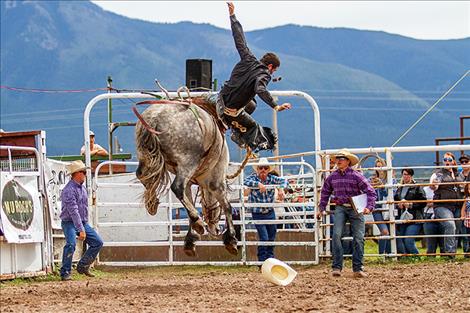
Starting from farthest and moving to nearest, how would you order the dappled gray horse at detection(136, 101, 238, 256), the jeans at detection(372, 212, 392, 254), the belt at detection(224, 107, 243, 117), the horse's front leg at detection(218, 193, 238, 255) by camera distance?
1. the jeans at detection(372, 212, 392, 254)
2. the horse's front leg at detection(218, 193, 238, 255)
3. the belt at detection(224, 107, 243, 117)
4. the dappled gray horse at detection(136, 101, 238, 256)

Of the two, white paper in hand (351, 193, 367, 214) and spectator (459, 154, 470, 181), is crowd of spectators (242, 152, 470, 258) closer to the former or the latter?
spectator (459, 154, 470, 181)

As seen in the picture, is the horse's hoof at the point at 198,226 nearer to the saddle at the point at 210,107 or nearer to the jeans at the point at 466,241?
the saddle at the point at 210,107

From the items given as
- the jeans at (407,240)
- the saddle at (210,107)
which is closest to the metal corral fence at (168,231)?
the jeans at (407,240)

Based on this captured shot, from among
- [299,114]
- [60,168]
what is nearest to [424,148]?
[60,168]

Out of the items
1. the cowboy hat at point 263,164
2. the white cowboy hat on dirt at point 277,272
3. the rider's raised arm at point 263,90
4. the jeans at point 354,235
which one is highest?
the rider's raised arm at point 263,90

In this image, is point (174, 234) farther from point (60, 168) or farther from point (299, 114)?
point (299, 114)

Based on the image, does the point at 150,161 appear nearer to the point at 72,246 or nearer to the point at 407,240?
the point at 72,246

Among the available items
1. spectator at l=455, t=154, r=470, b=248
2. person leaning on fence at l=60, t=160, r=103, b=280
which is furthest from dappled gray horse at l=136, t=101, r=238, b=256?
spectator at l=455, t=154, r=470, b=248

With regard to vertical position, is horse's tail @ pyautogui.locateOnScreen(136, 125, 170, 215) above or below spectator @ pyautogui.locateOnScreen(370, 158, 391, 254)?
above

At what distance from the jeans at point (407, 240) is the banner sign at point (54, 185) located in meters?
5.14

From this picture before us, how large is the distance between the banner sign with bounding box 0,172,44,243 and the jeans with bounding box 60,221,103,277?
0.42 m

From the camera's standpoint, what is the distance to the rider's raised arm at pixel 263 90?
43.2ft

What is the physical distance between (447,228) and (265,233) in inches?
104

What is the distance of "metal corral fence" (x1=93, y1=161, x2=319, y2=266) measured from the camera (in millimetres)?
16969
